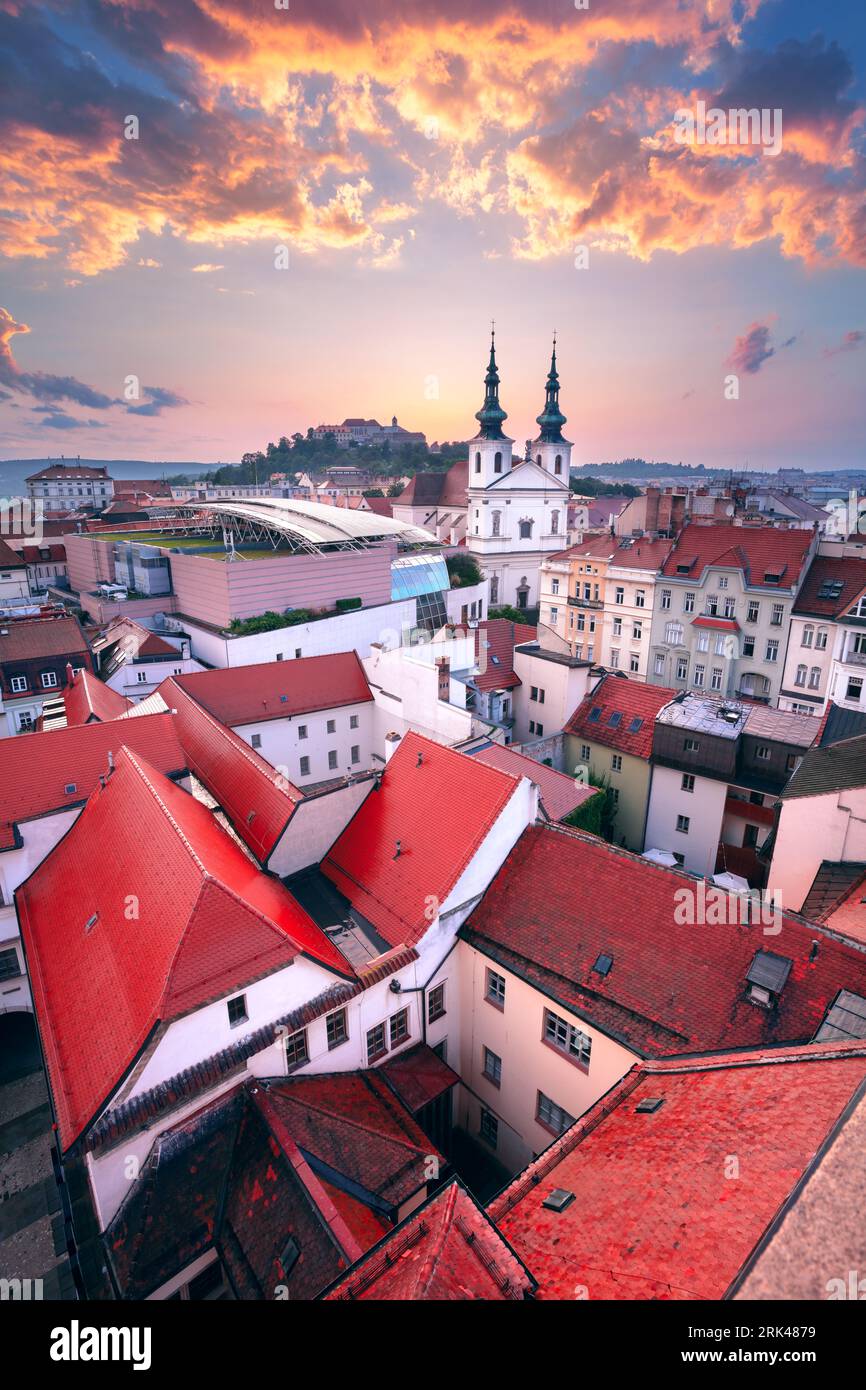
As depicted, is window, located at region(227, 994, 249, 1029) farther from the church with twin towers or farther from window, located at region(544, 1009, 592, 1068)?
the church with twin towers

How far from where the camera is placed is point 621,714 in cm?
3173

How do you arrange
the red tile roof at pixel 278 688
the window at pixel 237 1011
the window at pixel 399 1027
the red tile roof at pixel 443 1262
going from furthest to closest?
the red tile roof at pixel 278 688, the window at pixel 399 1027, the window at pixel 237 1011, the red tile roof at pixel 443 1262

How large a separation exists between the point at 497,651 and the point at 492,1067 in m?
25.4

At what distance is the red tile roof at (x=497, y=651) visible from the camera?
37406 mm

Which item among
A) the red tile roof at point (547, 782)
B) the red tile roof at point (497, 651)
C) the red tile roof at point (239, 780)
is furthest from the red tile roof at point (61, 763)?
the red tile roof at point (497, 651)

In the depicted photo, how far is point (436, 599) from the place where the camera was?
55.2 metres

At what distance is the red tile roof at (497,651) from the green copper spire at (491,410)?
43.7 meters

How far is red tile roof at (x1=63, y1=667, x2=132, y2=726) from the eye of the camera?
98.3ft

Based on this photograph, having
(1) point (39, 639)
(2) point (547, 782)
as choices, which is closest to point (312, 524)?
(1) point (39, 639)

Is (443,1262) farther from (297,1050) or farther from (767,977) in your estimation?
(767,977)

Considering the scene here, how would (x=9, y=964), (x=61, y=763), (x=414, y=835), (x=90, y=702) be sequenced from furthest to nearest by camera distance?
1. (x=90, y=702)
2. (x=61, y=763)
3. (x=9, y=964)
4. (x=414, y=835)

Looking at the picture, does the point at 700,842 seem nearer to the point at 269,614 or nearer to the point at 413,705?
the point at 413,705

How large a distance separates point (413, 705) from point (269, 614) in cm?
1730

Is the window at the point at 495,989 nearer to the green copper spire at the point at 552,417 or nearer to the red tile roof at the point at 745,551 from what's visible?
the red tile roof at the point at 745,551
